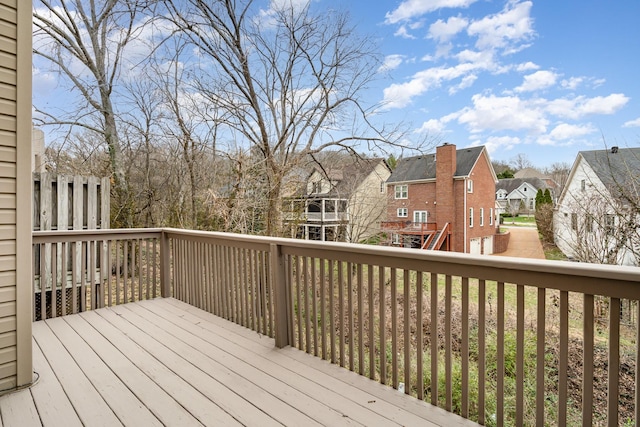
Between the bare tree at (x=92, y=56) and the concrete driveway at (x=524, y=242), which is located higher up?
the bare tree at (x=92, y=56)

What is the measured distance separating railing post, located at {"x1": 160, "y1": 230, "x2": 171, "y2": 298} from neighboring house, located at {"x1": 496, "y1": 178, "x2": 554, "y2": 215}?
5.40 m

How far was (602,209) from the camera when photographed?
191 inches

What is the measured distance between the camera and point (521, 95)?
7008mm

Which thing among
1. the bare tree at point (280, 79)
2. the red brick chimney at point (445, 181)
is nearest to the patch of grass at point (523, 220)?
the red brick chimney at point (445, 181)

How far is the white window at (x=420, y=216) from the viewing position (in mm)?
7596

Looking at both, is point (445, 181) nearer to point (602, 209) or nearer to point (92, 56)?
point (602, 209)

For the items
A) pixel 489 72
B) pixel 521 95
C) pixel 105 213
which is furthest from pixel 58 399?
pixel 489 72

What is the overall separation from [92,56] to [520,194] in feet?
29.1

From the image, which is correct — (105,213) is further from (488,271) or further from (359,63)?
(359,63)

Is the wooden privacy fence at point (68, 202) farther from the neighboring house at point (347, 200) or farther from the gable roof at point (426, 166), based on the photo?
the gable roof at point (426, 166)

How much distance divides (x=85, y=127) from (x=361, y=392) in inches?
302

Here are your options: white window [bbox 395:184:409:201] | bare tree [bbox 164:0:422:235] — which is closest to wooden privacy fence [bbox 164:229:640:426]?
bare tree [bbox 164:0:422:235]

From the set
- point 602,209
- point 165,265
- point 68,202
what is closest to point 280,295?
point 165,265

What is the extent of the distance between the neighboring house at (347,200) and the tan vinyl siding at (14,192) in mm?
5259
